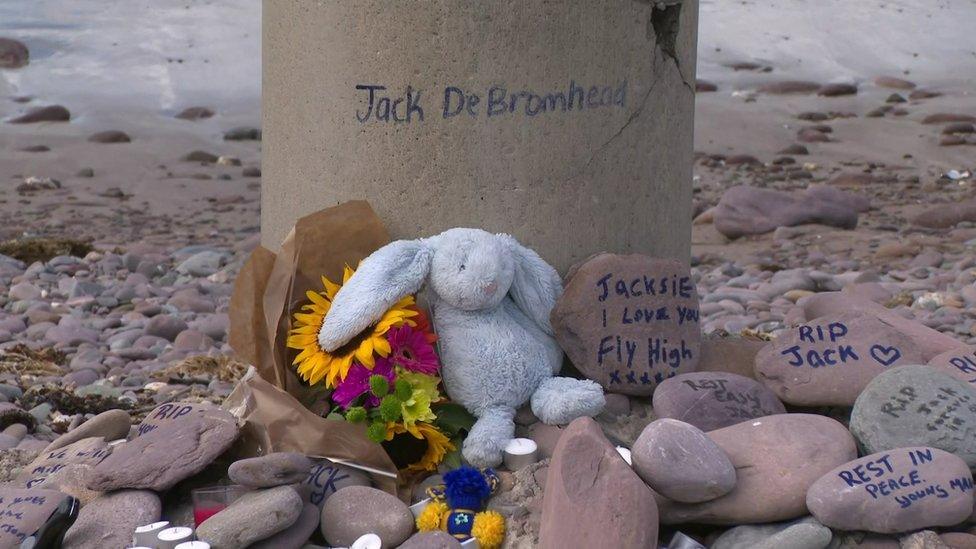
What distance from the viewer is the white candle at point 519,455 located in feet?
10.6

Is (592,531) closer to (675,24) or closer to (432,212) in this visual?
(432,212)

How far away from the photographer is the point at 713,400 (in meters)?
3.33

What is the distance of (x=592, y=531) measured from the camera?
2738mm

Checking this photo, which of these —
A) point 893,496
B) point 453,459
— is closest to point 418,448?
point 453,459

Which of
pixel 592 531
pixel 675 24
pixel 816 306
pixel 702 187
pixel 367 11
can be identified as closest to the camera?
pixel 592 531

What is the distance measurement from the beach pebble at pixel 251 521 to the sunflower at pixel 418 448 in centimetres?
40

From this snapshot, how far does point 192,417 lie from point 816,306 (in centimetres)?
203

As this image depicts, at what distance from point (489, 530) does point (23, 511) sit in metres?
1.10

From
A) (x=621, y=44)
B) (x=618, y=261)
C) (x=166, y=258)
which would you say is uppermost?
(x=621, y=44)

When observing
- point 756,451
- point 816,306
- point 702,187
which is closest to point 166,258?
point 702,187

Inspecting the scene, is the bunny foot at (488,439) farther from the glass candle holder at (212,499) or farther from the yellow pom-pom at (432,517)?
the glass candle holder at (212,499)

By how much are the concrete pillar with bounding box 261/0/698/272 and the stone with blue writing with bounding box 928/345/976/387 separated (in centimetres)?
90

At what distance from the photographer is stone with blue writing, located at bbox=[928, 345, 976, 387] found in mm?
3389

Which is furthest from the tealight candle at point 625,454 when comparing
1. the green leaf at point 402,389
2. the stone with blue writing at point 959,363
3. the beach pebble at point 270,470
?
the stone with blue writing at point 959,363
